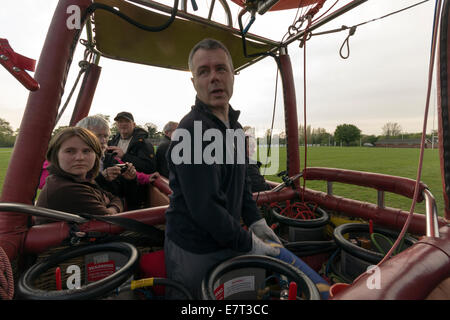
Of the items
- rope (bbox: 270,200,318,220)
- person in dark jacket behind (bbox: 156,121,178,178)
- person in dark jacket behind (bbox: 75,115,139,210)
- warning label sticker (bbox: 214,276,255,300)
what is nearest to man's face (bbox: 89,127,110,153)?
person in dark jacket behind (bbox: 75,115,139,210)

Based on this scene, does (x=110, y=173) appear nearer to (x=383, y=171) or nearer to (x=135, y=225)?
(x=135, y=225)

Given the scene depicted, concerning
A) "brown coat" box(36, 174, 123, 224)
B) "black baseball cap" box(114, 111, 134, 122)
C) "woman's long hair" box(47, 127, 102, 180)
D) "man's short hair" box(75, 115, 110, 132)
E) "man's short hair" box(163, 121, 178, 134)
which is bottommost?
"brown coat" box(36, 174, 123, 224)

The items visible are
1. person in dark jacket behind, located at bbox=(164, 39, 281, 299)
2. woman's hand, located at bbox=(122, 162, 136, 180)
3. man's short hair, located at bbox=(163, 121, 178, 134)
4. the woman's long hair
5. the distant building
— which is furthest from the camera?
the distant building

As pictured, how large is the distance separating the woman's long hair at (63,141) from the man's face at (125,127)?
237cm

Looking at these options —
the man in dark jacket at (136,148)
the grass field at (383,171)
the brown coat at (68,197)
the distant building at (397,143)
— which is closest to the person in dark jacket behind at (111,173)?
the man in dark jacket at (136,148)

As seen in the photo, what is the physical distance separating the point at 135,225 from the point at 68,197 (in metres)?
0.47

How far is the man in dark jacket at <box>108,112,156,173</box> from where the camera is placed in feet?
12.1

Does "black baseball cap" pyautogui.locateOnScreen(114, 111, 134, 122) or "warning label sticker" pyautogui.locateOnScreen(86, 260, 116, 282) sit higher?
"black baseball cap" pyautogui.locateOnScreen(114, 111, 134, 122)

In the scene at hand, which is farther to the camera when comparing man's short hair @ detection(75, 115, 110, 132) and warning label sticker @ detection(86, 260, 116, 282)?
man's short hair @ detection(75, 115, 110, 132)

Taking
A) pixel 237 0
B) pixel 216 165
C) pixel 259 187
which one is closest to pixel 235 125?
pixel 216 165

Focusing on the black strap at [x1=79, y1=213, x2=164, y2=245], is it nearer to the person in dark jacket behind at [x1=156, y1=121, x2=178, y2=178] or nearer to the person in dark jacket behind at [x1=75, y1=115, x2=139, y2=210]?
the person in dark jacket behind at [x1=75, y1=115, x2=139, y2=210]

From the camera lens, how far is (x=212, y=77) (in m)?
1.32

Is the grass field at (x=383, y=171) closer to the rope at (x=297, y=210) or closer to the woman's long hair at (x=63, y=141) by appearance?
the rope at (x=297, y=210)

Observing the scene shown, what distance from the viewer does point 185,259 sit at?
1221mm
